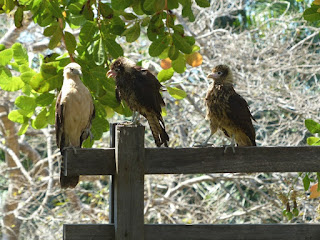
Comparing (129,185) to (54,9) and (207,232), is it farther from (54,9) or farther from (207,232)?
(54,9)

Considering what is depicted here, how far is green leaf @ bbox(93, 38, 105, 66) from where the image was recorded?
343cm

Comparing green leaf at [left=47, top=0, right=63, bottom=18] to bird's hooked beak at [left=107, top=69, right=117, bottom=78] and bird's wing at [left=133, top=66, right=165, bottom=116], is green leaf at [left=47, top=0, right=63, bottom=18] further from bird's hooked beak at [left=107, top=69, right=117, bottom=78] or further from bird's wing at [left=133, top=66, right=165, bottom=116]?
bird's wing at [left=133, top=66, right=165, bottom=116]

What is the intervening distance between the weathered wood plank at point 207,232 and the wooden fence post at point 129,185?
0.17ft

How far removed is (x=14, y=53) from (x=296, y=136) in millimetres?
3576

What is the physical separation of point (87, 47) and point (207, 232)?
178 cm

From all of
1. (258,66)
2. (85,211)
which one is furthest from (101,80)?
(85,211)

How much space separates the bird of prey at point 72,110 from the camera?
3029 mm

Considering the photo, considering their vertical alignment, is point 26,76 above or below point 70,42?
below

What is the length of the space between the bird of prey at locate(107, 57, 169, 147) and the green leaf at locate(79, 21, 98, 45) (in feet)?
0.72

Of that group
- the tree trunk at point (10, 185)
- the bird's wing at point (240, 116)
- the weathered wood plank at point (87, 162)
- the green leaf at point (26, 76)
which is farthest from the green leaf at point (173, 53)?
the tree trunk at point (10, 185)

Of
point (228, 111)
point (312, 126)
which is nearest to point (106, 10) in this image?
point (228, 111)

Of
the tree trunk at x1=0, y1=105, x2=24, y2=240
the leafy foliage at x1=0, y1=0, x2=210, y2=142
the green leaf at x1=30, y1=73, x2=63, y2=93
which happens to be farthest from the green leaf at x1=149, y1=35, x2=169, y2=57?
the tree trunk at x1=0, y1=105, x2=24, y2=240

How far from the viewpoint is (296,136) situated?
613 cm

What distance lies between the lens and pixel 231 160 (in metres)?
2.22
